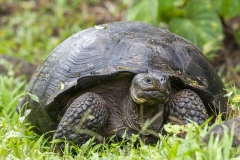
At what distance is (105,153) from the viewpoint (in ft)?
12.5

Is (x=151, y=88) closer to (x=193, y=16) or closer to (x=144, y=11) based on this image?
(x=144, y=11)

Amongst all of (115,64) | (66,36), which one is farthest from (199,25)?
(115,64)

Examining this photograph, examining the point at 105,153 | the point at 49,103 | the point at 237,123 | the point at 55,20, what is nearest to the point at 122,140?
the point at 105,153

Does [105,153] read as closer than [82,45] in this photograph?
Yes

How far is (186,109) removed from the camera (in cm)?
426

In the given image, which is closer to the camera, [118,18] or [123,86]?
[123,86]

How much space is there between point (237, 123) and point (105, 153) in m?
1.09

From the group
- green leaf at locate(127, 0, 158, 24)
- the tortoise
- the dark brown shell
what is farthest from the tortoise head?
green leaf at locate(127, 0, 158, 24)

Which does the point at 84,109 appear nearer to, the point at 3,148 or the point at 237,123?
the point at 3,148

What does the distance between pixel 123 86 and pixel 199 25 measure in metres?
3.60

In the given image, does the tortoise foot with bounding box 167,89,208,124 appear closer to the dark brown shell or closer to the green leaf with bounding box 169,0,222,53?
the dark brown shell

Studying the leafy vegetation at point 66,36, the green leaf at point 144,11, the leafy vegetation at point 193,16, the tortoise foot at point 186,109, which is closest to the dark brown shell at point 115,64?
the tortoise foot at point 186,109

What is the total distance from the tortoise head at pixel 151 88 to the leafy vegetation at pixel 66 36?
1.03 feet

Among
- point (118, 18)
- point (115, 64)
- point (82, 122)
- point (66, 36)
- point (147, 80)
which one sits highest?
point (118, 18)
